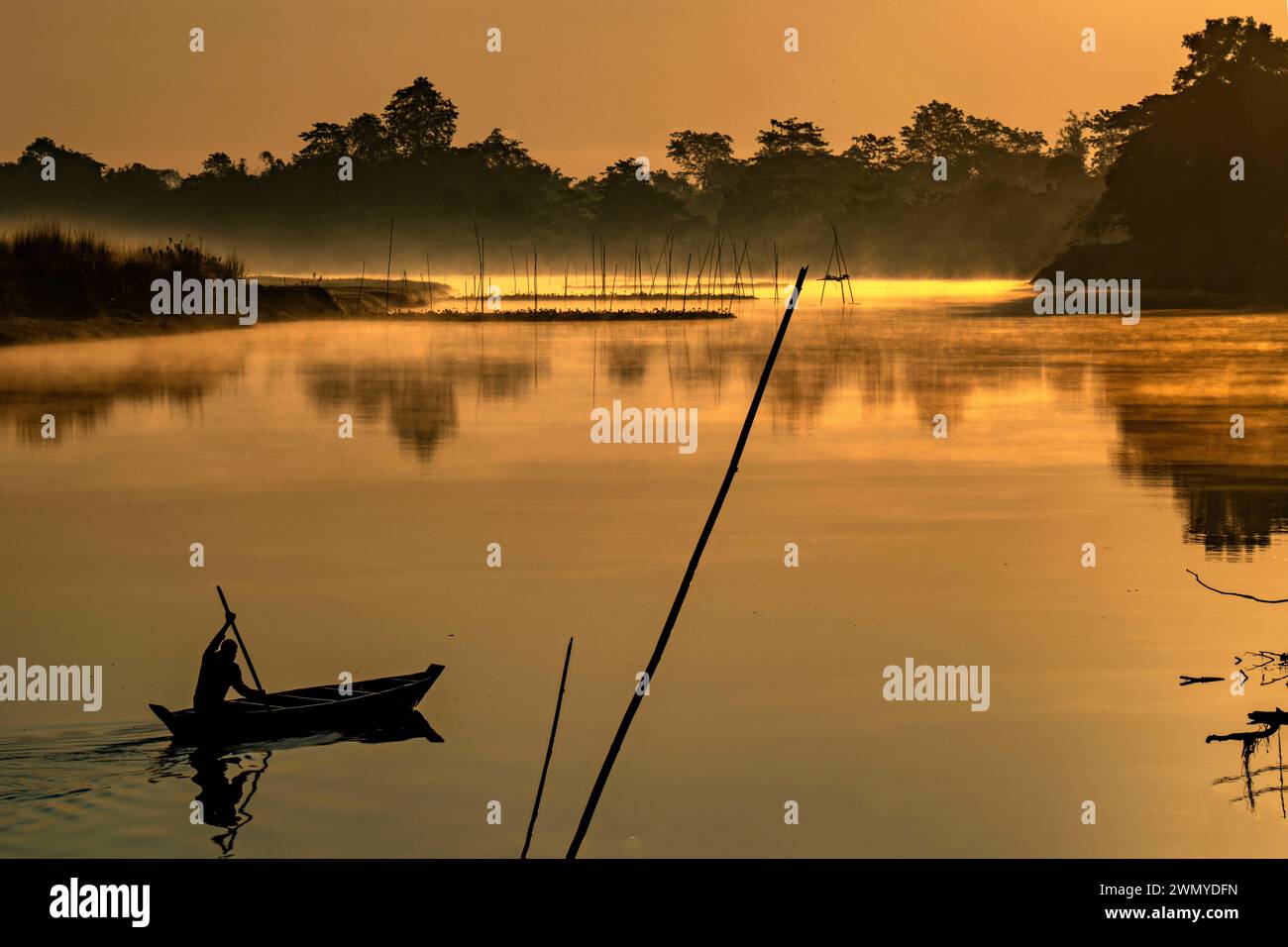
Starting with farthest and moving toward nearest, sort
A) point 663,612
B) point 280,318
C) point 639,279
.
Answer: point 639,279
point 280,318
point 663,612

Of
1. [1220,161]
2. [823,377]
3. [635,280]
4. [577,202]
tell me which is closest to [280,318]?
[823,377]

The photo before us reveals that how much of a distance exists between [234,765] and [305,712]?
27.2 inches

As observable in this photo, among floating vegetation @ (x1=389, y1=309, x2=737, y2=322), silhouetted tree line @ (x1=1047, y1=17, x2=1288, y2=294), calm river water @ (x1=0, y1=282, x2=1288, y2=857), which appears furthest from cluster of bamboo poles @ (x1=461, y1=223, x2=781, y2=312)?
calm river water @ (x1=0, y1=282, x2=1288, y2=857)

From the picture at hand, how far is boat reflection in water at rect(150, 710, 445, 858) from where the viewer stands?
11.2 metres

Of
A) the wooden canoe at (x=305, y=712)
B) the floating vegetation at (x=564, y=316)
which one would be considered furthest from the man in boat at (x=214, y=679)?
the floating vegetation at (x=564, y=316)

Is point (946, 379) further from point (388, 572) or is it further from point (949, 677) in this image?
point (949, 677)

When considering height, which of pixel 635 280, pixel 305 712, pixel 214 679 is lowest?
pixel 305 712

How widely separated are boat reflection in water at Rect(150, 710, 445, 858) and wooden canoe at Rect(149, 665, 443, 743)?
0.06 meters

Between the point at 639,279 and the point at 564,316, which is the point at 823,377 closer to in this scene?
the point at 564,316

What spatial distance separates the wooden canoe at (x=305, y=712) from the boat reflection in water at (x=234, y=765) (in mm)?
59

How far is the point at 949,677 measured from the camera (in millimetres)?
14500

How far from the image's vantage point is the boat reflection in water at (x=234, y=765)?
36.9ft

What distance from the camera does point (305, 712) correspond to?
500 inches
